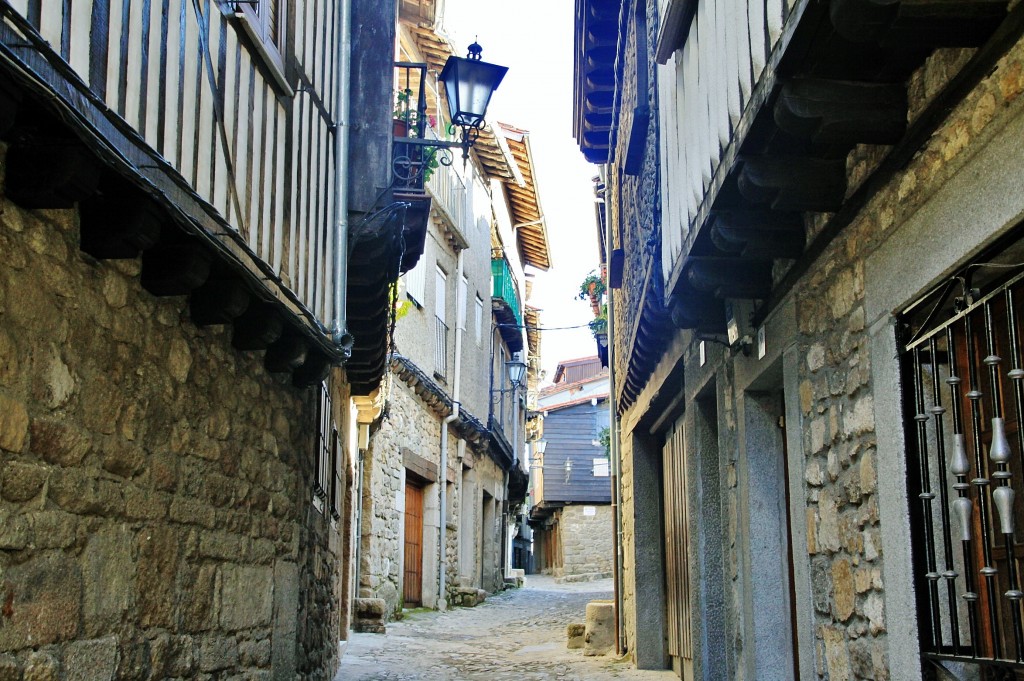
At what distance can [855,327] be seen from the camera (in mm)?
3594

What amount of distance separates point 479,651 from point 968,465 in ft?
26.4

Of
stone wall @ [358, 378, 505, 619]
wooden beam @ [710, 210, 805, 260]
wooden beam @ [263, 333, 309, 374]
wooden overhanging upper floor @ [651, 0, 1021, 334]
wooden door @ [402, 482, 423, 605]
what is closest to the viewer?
wooden overhanging upper floor @ [651, 0, 1021, 334]

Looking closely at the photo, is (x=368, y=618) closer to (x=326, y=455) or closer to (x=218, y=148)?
(x=326, y=455)

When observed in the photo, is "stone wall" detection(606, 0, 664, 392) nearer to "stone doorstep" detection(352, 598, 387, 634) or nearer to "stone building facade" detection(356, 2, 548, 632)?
"stone building facade" detection(356, 2, 548, 632)

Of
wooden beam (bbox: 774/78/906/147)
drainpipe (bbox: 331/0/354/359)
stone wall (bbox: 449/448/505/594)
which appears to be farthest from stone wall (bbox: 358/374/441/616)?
wooden beam (bbox: 774/78/906/147)

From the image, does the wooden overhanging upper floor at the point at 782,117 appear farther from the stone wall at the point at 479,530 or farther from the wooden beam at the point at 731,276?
the stone wall at the point at 479,530

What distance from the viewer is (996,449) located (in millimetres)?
2689

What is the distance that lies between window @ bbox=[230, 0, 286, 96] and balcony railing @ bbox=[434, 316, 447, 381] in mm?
11132

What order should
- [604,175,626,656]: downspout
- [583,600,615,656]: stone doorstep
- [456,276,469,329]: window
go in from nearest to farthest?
1. [604,175,626,656]: downspout
2. [583,600,615,656]: stone doorstep
3. [456,276,469,329]: window

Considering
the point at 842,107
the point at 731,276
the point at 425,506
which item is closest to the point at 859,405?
the point at 842,107

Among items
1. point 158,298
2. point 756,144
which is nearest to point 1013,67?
point 756,144

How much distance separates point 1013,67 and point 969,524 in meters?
1.14

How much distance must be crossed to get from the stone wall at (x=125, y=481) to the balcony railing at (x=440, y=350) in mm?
10773

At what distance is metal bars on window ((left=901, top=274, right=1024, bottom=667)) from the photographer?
106 inches
